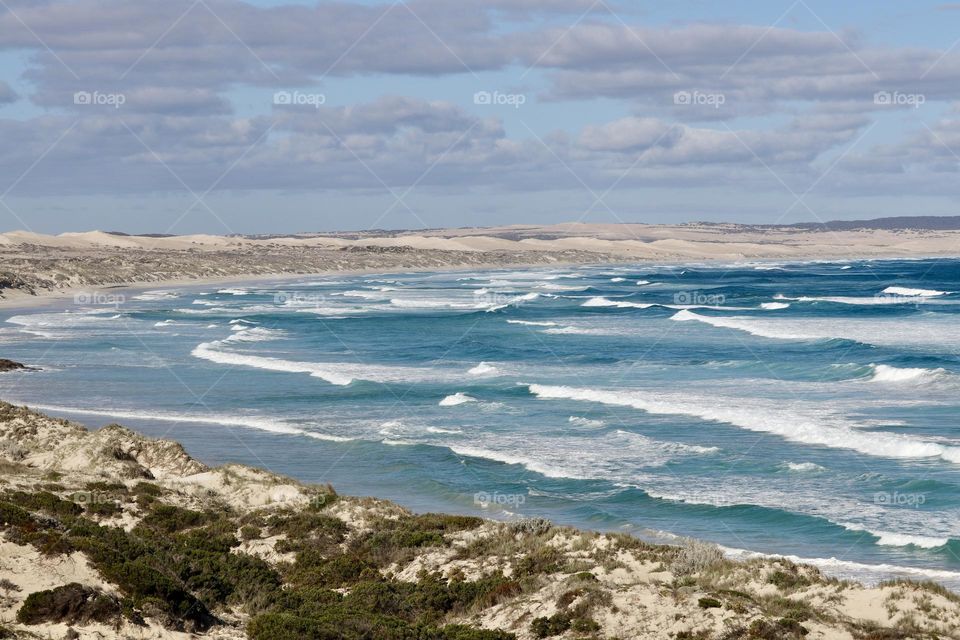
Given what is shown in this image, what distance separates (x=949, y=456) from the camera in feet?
84.7

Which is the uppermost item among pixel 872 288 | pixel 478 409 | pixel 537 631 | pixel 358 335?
pixel 872 288

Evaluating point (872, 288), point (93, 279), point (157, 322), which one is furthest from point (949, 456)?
point (93, 279)

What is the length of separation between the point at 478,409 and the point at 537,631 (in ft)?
70.1

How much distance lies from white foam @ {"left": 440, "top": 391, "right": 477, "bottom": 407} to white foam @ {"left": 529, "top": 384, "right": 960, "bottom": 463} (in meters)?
2.44

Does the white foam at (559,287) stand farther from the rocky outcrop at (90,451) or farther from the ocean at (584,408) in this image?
the rocky outcrop at (90,451)

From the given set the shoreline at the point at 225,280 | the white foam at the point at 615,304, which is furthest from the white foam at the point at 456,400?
the shoreline at the point at 225,280

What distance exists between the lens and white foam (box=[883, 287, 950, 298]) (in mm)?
87875

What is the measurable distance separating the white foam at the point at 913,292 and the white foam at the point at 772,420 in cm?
5798

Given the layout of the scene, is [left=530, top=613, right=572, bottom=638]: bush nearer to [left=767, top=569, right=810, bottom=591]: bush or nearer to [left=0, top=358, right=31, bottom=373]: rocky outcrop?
[left=767, top=569, right=810, bottom=591]: bush

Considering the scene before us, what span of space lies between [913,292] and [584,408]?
65.5 meters

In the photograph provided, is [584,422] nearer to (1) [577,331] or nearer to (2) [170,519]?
(2) [170,519]

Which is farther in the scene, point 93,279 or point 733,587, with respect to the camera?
point 93,279

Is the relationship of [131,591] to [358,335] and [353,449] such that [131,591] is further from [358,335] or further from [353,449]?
[358,335]

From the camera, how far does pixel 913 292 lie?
90.8m
